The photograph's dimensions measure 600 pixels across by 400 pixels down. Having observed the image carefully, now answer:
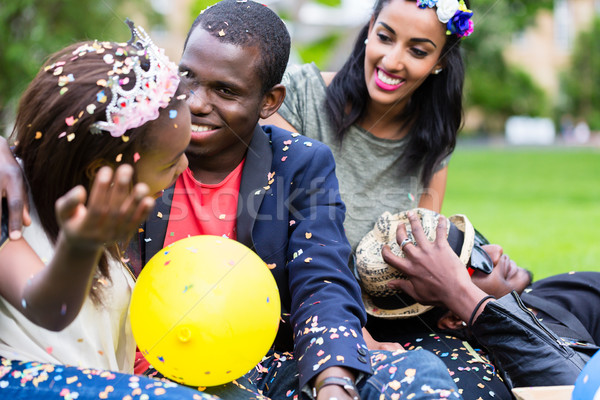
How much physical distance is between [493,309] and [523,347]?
0.62ft

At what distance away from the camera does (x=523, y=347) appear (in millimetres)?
2771

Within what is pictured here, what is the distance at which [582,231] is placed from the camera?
27.8 feet

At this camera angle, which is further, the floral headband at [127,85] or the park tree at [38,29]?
the park tree at [38,29]

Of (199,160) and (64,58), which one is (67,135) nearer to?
(64,58)

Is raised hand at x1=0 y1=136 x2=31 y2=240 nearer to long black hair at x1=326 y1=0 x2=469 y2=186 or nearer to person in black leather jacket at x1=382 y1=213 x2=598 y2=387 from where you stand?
person in black leather jacket at x1=382 y1=213 x2=598 y2=387

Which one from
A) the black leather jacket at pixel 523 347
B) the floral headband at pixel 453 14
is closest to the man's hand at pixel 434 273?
the black leather jacket at pixel 523 347

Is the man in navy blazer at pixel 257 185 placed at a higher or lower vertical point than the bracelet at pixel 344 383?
higher

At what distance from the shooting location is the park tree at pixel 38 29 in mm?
12469

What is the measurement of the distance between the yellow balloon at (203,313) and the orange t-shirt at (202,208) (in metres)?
0.54

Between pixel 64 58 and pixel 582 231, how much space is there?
25.1 ft

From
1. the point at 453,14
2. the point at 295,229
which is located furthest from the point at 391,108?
the point at 295,229

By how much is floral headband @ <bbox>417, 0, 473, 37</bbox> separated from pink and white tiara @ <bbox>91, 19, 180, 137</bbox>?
6.66 feet

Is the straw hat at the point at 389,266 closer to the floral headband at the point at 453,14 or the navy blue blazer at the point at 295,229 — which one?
the navy blue blazer at the point at 295,229

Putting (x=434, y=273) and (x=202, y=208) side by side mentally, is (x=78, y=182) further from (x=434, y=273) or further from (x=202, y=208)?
(x=434, y=273)
